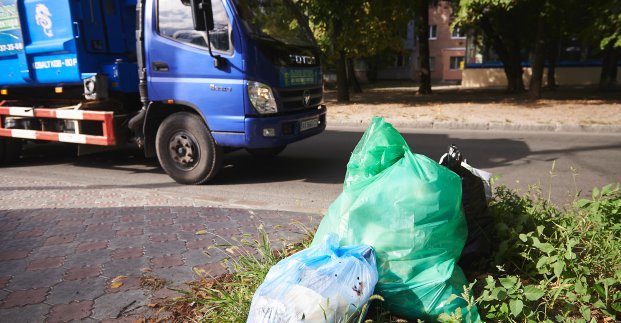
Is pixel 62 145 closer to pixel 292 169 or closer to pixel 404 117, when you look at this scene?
pixel 292 169

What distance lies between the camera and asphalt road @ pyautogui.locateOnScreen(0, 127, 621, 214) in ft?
18.1

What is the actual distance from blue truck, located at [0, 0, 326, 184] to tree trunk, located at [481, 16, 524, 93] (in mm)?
18331

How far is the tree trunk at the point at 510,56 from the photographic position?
22.3 meters

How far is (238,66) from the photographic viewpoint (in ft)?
17.7

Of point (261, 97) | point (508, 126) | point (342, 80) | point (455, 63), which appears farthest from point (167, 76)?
point (455, 63)

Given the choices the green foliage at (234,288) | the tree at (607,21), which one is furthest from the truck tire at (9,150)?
the tree at (607,21)

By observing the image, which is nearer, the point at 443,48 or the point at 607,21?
the point at 607,21

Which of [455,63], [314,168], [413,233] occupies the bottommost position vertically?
[314,168]

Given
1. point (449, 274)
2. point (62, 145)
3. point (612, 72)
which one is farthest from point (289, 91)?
point (612, 72)

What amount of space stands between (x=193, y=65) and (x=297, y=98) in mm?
1376

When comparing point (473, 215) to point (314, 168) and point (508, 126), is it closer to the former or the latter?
point (314, 168)

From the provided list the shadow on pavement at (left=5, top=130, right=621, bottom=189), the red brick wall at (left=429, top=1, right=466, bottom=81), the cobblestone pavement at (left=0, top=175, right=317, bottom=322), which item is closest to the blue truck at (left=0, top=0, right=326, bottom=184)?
the shadow on pavement at (left=5, top=130, right=621, bottom=189)

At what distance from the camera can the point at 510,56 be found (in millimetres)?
23672

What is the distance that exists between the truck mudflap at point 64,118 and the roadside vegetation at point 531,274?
375 centimetres
